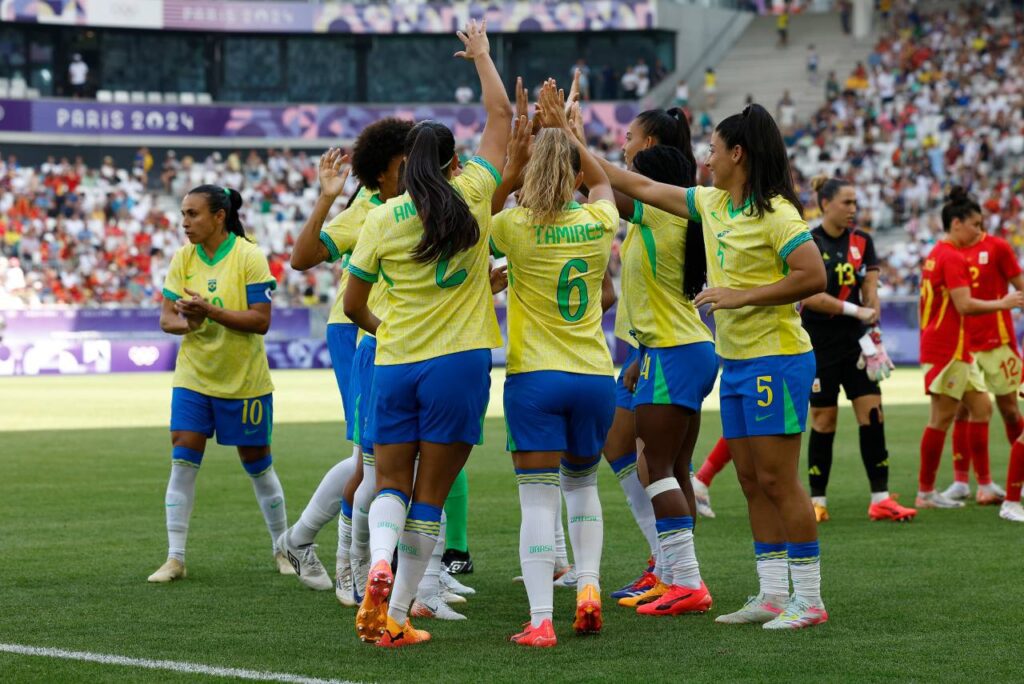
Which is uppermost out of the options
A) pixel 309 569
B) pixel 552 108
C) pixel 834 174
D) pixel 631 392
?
pixel 834 174

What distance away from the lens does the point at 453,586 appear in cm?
739

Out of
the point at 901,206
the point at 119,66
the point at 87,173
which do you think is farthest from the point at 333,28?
the point at 901,206

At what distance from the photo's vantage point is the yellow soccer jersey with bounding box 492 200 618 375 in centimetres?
613

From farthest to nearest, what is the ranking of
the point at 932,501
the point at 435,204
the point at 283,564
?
the point at 932,501, the point at 283,564, the point at 435,204

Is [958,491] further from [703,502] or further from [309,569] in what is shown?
[309,569]

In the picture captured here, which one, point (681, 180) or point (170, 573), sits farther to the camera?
point (170, 573)

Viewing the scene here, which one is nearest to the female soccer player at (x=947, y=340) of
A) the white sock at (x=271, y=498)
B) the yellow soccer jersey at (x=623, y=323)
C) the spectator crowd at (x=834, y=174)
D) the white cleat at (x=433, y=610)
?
the yellow soccer jersey at (x=623, y=323)

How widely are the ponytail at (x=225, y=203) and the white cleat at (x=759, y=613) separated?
12.0 ft

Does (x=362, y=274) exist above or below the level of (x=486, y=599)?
above

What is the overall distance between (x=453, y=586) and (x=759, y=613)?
1695 mm

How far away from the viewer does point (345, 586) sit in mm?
7176

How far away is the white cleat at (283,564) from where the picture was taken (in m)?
8.07

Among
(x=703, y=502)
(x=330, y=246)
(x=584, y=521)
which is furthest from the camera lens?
(x=703, y=502)

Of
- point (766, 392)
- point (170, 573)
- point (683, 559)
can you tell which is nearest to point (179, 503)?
point (170, 573)
